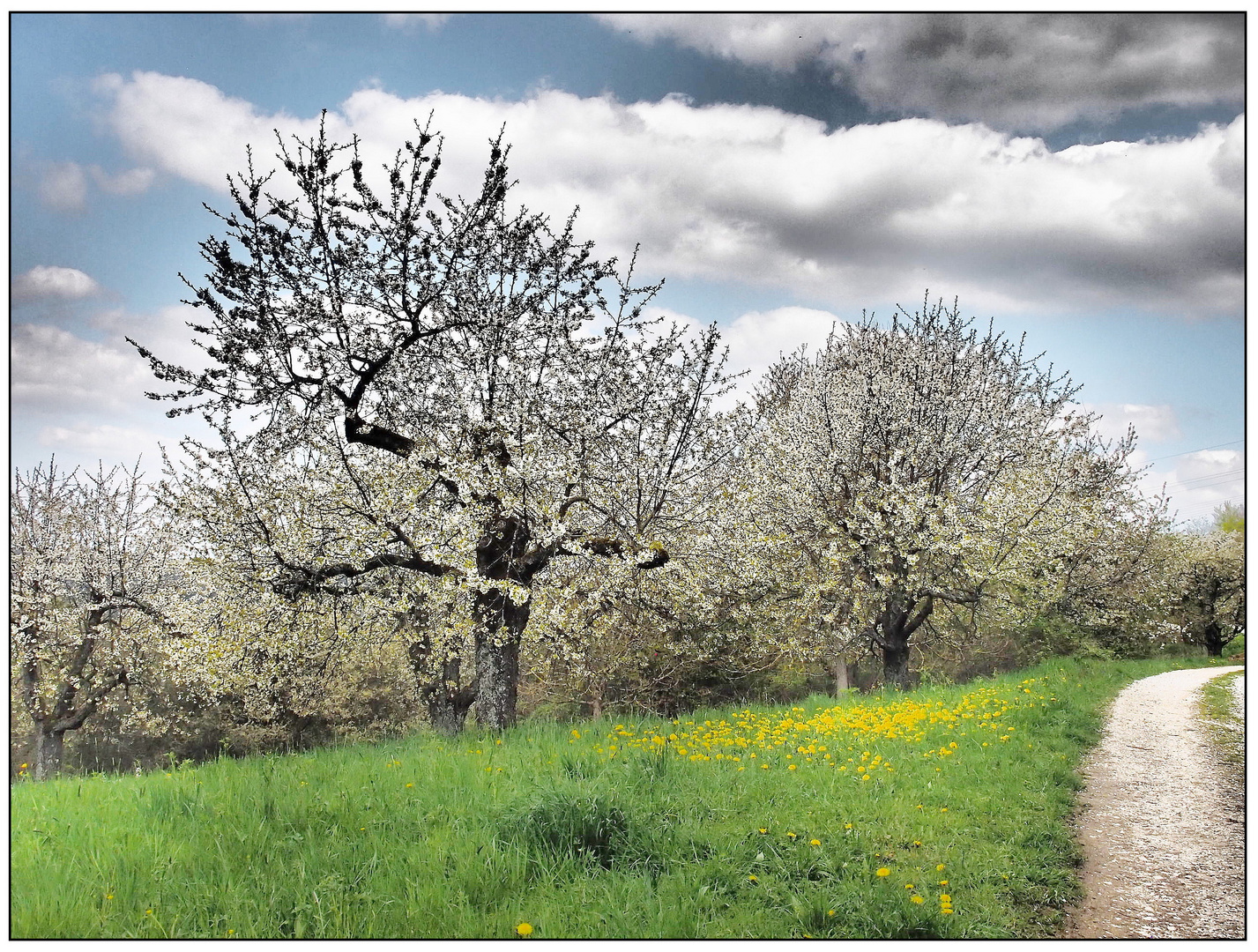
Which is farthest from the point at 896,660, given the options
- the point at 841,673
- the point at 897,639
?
the point at 841,673

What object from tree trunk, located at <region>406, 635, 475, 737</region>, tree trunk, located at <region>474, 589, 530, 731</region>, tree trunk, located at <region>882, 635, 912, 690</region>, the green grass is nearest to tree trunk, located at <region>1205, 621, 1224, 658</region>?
tree trunk, located at <region>882, 635, 912, 690</region>

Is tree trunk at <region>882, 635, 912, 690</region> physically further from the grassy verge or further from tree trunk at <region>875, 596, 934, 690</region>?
the grassy verge

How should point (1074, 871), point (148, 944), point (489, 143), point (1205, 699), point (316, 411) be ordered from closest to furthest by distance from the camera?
1. point (148, 944)
2. point (1074, 871)
3. point (489, 143)
4. point (316, 411)
5. point (1205, 699)

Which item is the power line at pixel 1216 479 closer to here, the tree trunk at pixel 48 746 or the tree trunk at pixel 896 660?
the tree trunk at pixel 896 660

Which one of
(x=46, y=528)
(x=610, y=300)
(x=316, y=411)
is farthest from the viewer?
(x=46, y=528)

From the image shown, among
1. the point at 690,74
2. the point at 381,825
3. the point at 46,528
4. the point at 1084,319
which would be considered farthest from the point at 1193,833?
the point at 46,528

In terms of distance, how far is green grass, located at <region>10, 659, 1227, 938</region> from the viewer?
405 centimetres

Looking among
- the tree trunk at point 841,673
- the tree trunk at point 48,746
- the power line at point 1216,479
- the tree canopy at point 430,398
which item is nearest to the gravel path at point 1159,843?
the power line at point 1216,479

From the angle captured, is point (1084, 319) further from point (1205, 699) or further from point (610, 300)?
point (1205, 699)

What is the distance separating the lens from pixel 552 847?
4.63 meters

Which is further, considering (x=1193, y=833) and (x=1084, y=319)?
(x=1084, y=319)

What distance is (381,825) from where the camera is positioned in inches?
200

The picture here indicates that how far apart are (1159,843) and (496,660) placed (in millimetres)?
6960

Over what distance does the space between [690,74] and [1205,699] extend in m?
12.6
